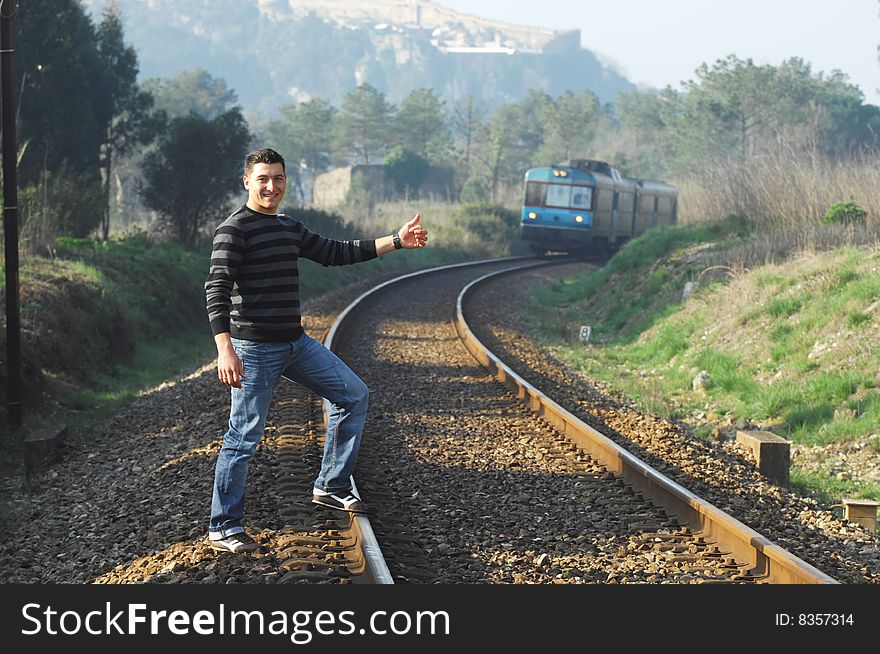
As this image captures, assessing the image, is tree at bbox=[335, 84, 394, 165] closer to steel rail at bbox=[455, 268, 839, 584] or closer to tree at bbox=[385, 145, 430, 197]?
tree at bbox=[385, 145, 430, 197]

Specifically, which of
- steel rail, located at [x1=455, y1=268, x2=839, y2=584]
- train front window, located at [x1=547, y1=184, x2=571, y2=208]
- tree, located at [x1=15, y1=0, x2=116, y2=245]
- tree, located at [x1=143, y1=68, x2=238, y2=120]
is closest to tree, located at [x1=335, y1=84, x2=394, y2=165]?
tree, located at [x1=143, y1=68, x2=238, y2=120]

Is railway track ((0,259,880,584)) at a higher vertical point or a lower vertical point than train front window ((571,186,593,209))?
lower

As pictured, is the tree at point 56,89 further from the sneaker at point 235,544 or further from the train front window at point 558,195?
the sneaker at point 235,544

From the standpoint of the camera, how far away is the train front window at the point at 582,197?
36156mm

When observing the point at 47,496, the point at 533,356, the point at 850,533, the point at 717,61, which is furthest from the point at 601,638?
the point at 717,61

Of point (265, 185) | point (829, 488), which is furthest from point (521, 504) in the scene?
point (265, 185)

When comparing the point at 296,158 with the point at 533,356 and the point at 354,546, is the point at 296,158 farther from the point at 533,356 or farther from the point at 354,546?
the point at 354,546

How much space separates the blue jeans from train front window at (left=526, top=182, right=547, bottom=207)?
3144 centimetres

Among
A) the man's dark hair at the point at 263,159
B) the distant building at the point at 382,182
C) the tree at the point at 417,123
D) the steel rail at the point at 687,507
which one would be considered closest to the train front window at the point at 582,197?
the steel rail at the point at 687,507

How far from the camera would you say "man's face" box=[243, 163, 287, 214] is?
5.65 m

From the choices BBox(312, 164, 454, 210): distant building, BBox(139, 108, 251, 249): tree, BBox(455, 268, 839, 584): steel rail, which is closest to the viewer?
BBox(455, 268, 839, 584): steel rail

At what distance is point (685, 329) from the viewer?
1541 cm

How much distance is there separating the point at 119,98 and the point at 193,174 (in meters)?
7.23

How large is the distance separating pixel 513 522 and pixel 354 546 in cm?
125
